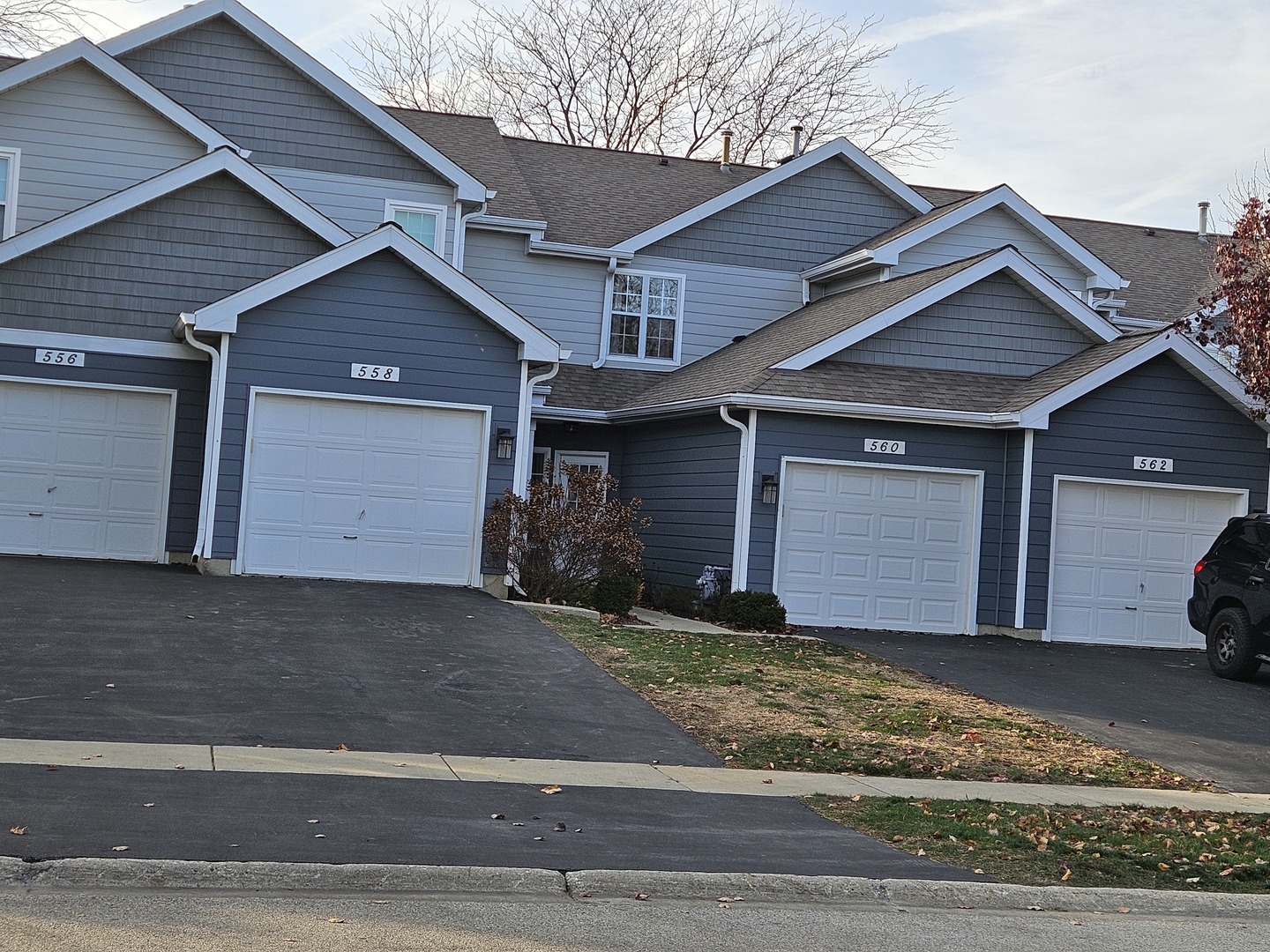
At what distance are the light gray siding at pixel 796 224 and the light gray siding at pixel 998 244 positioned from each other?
4.49ft

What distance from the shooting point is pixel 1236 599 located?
1661 centimetres

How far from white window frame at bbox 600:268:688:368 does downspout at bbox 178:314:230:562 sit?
332 inches

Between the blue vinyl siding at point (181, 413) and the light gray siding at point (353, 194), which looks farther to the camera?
the light gray siding at point (353, 194)

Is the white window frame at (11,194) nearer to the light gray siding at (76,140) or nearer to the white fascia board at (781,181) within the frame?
the light gray siding at (76,140)

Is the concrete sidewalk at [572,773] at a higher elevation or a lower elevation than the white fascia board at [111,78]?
lower

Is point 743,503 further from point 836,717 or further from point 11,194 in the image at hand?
point 11,194

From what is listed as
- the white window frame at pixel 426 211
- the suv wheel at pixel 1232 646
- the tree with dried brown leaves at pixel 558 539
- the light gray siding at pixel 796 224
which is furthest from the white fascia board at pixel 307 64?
the suv wheel at pixel 1232 646

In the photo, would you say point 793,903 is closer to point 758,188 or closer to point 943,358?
point 943,358

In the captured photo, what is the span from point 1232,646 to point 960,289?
259 inches

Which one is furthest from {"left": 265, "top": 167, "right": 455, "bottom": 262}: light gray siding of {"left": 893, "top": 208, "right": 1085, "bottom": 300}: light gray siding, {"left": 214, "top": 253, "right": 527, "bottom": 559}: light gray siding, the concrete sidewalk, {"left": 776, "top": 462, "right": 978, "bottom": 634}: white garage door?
the concrete sidewalk

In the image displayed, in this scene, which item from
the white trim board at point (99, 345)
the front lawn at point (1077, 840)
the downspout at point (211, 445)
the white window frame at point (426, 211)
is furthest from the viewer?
the white window frame at point (426, 211)

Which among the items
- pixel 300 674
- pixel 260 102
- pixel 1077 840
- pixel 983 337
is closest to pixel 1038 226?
pixel 983 337

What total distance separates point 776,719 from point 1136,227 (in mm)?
21357

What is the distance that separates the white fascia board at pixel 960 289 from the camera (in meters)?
20.1
